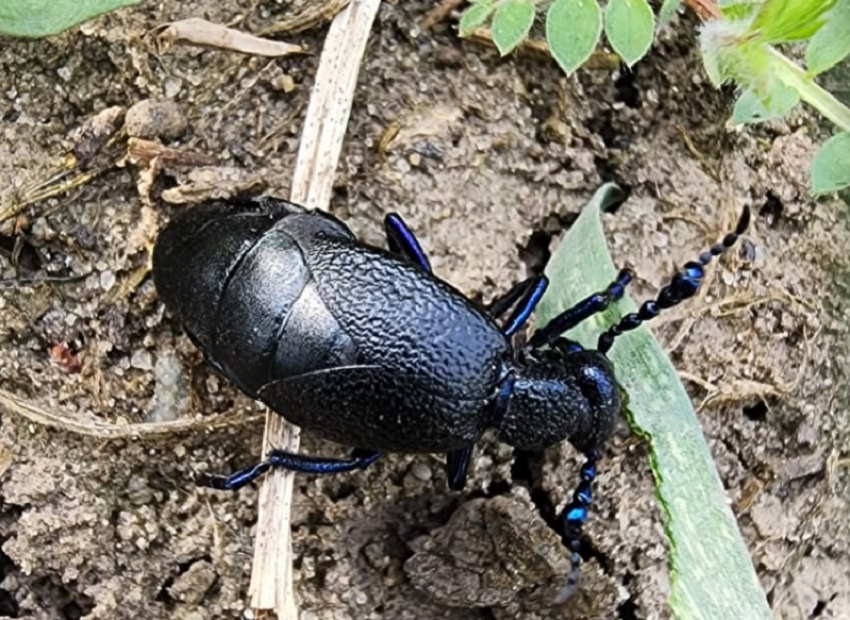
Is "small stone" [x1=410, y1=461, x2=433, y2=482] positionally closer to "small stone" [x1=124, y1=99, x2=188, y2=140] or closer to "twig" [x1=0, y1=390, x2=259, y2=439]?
"twig" [x1=0, y1=390, x2=259, y2=439]

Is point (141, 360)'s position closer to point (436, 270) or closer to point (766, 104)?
point (436, 270)

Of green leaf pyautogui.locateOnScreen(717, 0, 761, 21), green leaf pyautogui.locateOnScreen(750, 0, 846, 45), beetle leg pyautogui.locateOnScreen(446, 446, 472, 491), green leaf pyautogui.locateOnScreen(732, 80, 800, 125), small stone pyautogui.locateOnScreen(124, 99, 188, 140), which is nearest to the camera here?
green leaf pyautogui.locateOnScreen(750, 0, 846, 45)

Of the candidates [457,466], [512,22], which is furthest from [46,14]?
[457,466]

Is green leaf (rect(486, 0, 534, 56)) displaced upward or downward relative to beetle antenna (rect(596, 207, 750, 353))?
upward

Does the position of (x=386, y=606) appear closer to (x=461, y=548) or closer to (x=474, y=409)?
(x=461, y=548)

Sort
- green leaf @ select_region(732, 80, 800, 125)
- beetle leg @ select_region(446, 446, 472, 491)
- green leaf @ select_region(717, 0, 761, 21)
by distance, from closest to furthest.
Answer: green leaf @ select_region(717, 0, 761, 21) → green leaf @ select_region(732, 80, 800, 125) → beetle leg @ select_region(446, 446, 472, 491)

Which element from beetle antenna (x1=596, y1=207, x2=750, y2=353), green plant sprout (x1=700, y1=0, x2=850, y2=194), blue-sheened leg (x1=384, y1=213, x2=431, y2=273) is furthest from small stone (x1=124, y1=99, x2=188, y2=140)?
green plant sprout (x1=700, y1=0, x2=850, y2=194)
